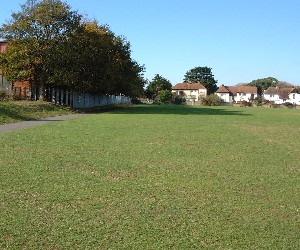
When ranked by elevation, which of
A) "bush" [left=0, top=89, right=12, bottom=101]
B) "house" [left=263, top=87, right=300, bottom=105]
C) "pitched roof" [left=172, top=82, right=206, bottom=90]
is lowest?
"bush" [left=0, top=89, right=12, bottom=101]

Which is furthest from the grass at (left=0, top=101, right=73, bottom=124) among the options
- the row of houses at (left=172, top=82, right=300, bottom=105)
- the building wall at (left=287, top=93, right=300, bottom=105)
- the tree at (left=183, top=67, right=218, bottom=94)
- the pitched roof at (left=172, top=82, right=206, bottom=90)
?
the tree at (left=183, top=67, right=218, bottom=94)

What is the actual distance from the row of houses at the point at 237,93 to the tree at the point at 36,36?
93.8 metres

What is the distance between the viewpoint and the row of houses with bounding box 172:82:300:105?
128 meters

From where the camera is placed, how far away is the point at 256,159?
443 inches

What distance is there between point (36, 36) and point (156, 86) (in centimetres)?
8629

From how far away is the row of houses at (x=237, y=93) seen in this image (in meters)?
128

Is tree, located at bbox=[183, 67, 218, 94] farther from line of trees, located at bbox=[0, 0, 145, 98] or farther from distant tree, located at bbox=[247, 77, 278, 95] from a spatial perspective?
line of trees, located at bbox=[0, 0, 145, 98]

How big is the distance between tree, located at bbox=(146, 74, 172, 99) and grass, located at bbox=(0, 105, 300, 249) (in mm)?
107796

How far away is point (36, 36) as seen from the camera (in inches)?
1423

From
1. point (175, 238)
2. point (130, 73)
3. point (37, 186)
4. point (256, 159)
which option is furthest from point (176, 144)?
point (130, 73)

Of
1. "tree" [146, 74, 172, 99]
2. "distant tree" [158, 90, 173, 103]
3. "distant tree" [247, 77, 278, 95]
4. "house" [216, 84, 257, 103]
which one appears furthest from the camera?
"distant tree" [247, 77, 278, 95]

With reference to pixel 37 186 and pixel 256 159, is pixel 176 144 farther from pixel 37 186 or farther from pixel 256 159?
pixel 37 186

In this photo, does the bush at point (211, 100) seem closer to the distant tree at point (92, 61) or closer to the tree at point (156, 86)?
the tree at point (156, 86)

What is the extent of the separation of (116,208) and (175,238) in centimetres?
138
